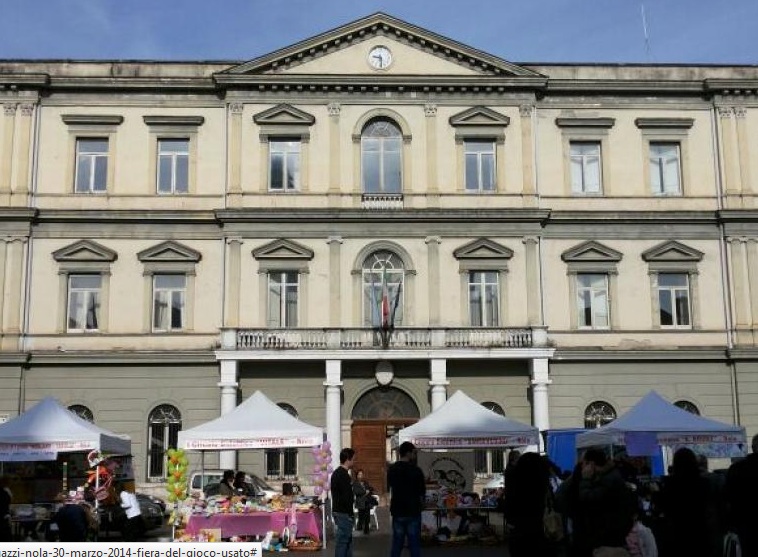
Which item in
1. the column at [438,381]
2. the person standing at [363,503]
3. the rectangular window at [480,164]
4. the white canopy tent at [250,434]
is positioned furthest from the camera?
the rectangular window at [480,164]

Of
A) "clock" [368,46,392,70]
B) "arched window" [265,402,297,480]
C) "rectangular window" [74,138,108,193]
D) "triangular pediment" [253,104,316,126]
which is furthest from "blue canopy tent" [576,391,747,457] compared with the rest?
"rectangular window" [74,138,108,193]

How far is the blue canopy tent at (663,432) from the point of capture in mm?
18250

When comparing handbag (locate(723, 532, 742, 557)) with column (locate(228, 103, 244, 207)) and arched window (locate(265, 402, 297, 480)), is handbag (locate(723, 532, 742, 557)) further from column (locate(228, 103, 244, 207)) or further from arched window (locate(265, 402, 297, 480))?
column (locate(228, 103, 244, 207))

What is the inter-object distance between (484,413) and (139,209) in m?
14.9

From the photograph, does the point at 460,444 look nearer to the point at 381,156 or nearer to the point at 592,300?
the point at 592,300

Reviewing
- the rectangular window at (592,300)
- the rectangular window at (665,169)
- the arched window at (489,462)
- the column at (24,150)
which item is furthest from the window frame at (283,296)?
the rectangular window at (665,169)

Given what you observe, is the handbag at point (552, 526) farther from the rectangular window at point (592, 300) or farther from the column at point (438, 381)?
the rectangular window at point (592, 300)

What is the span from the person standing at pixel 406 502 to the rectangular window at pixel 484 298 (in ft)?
55.4

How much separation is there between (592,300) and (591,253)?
1.57 metres

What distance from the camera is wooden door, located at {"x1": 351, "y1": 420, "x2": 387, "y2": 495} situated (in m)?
29.4

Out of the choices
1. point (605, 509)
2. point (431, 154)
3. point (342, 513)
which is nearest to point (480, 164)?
point (431, 154)

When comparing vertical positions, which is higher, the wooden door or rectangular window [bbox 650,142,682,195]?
rectangular window [bbox 650,142,682,195]

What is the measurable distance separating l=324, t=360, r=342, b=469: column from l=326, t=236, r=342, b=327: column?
157 centimetres

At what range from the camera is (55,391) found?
29.1m
